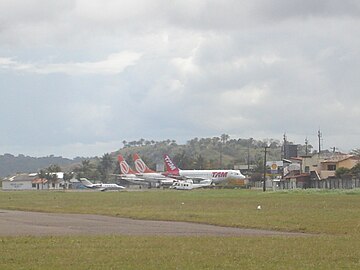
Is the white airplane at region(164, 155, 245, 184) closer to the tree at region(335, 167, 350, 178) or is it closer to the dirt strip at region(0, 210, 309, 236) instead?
the tree at region(335, 167, 350, 178)

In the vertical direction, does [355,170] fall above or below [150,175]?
below

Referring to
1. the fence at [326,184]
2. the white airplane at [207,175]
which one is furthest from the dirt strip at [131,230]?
the white airplane at [207,175]

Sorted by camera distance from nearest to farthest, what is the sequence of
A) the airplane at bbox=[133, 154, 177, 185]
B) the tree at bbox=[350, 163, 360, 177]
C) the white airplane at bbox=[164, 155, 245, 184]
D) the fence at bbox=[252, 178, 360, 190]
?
the fence at bbox=[252, 178, 360, 190] → the tree at bbox=[350, 163, 360, 177] → the white airplane at bbox=[164, 155, 245, 184] → the airplane at bbox=[133, 154, 177, 185]

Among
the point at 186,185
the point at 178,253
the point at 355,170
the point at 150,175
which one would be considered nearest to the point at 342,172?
the point at 355,170

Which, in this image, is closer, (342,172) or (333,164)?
(342,172)

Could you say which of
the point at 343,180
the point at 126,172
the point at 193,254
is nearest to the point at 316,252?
the point at 193,254

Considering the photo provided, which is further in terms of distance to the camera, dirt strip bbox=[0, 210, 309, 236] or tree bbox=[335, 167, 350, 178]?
tree bbox=[335, 167, 350, 178]

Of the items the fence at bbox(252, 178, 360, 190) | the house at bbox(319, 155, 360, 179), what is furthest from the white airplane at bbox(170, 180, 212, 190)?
the house at bbox(319, 155, 360, 179)

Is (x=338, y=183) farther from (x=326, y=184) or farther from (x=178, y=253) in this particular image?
A: (x=178, y=253)

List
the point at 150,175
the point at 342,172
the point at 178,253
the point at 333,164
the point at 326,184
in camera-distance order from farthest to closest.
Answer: the point at 150,175, the point at 333,164, the point at 342,172, the point at 326,184, the point at 178,253

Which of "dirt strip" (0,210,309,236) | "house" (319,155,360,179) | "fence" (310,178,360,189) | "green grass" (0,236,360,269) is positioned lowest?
"green grass" (0,236,360,269)

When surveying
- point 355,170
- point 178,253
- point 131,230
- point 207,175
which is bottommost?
point 178,253

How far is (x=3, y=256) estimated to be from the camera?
2161cm

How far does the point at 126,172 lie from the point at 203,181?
924 inches
